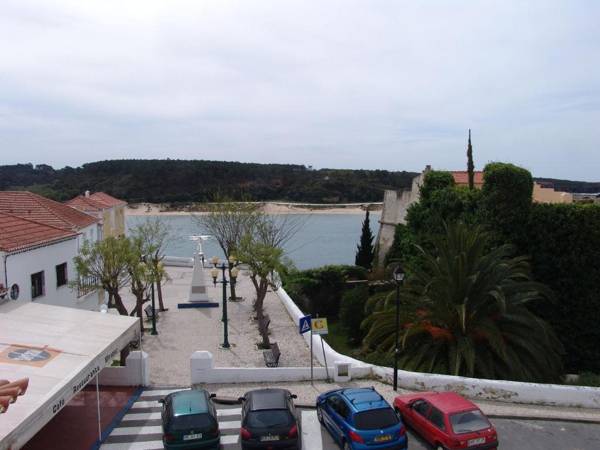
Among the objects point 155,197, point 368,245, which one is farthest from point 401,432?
point 155,197

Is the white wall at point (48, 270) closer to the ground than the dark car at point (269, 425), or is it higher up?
higher up

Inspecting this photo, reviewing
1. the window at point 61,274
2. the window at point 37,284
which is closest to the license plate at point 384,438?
the window at point 37,284

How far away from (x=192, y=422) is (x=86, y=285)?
1213 centimetres

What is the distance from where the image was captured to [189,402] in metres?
11.7

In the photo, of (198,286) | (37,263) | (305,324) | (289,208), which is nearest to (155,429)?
(305,324)

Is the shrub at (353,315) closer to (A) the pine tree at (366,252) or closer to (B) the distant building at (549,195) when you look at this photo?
(A) the pine tree at (366,252)

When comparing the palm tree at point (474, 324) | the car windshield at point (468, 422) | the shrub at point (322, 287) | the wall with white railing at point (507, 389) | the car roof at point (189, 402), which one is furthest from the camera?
the shrub at point (322, 287)

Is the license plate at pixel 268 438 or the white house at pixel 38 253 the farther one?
the white house at pixel 38 253

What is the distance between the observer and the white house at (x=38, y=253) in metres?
16.2

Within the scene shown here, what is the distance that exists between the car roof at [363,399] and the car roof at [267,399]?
1360 millimetres

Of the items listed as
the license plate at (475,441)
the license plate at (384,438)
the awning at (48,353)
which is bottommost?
the license plate at (475,441)

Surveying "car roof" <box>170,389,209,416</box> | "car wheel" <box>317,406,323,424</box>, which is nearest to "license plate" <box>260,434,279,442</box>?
"car roof" <box>170,389,209,416</box>

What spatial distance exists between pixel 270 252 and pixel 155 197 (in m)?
106

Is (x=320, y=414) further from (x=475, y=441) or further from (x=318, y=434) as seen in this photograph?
(x=475, y=441)
